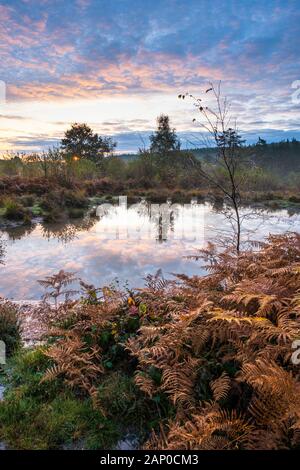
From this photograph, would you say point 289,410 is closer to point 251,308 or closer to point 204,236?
point 251,308

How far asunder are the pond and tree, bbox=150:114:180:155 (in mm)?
26680

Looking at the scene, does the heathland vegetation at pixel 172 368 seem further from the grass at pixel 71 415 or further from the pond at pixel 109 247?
the pond at pixel 109 247

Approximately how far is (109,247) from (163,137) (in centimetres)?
3508

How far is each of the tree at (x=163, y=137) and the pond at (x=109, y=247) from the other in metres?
26.7

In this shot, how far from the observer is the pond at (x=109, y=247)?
7.57 metres

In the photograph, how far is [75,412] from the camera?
282 centimetres

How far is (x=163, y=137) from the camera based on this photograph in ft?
141

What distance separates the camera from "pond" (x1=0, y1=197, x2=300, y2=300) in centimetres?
757

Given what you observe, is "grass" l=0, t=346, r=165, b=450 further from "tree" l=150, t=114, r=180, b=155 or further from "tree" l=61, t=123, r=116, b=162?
"tree" l=61, t=123, r=116, b=162

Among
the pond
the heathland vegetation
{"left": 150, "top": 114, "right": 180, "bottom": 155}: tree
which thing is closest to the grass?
the heathland vegetation

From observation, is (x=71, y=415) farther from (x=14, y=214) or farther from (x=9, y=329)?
(x=14, y=214)
